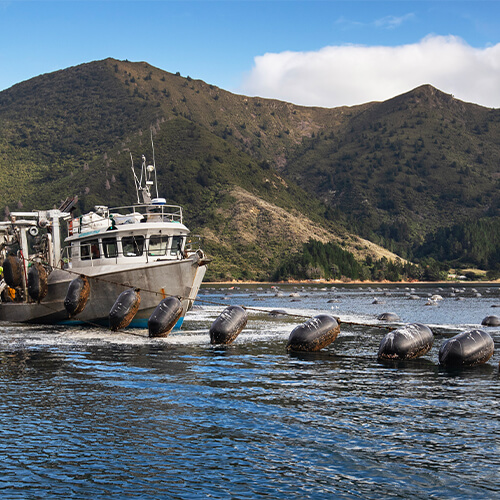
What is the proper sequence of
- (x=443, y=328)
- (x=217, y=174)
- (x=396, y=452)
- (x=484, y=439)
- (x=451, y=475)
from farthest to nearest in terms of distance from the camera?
(x=217, y=174) → (x=443, y=328) → (x=484, y=439) → (x=396, y=452) → (x=451, y=475)

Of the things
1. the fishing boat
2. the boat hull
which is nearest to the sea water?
the boat hull

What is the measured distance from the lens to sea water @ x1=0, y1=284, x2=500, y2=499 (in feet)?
36.9

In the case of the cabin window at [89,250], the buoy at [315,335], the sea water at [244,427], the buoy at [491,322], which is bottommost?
the buoy at [491,322]

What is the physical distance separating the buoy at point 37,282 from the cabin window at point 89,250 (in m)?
2.70

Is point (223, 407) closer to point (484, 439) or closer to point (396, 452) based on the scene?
point (396, 452)

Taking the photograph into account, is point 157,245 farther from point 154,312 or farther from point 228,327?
point 228,327

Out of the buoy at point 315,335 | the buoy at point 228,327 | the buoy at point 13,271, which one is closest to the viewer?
the buoy at point 315,335

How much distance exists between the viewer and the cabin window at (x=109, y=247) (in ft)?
120

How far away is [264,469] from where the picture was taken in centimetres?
1194

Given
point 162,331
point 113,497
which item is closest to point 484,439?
point 113,497

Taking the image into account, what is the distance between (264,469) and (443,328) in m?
31.3

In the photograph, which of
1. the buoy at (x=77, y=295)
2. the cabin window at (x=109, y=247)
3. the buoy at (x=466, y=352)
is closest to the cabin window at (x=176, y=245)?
the cabin window at (x=109, y=247)

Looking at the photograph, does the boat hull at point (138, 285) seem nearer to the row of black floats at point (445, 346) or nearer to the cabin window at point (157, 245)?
the cabin window at point (157, 245)

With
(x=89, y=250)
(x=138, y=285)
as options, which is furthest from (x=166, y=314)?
(x=89, y=250)
